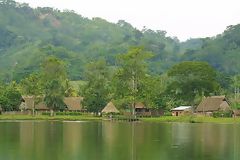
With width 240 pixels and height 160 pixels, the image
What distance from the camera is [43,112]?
107562 mm

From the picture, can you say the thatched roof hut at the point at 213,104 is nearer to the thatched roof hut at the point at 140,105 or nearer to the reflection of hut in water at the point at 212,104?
the reflection of hut in water at the point at 212,104

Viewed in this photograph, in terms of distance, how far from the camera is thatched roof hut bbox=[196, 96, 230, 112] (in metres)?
99.8

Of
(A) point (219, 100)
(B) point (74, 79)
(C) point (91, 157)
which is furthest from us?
(B) point (74, 79)

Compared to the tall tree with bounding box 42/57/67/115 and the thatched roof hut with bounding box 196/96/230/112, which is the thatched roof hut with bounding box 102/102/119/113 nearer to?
the tall tree with bounding box 42/57/67/115

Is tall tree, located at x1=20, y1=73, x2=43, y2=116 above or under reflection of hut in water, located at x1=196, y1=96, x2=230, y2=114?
above

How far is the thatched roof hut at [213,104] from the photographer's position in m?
99.8

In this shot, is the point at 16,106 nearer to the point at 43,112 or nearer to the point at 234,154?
the point at 43,112

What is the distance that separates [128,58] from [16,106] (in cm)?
2998

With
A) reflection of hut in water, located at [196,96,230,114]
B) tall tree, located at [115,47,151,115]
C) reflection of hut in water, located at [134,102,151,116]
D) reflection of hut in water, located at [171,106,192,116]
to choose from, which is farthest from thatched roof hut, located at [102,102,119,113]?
reflection of hut in water, located at [196,96,230,114]

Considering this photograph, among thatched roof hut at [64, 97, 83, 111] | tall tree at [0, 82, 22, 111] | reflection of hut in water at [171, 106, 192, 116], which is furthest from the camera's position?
thatched roof hut at [64, 97, 83, 111]

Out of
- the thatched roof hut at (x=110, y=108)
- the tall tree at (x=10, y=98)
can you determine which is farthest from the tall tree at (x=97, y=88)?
the tall tree at (x=10, y=98)

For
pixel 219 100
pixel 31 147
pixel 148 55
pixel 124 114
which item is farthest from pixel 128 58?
pixel 31 147

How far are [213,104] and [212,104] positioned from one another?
21cm

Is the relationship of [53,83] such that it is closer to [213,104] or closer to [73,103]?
[73,103]
